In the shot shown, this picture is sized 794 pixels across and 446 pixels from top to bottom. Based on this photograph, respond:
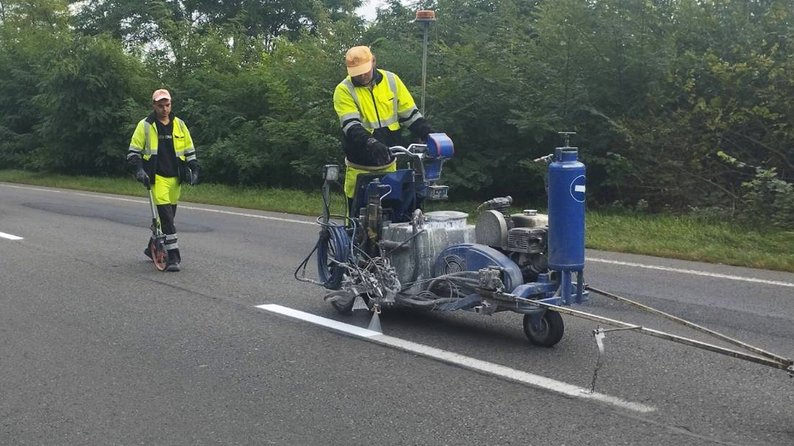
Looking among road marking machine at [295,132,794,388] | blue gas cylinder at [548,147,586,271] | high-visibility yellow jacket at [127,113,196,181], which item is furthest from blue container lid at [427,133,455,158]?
high-visibility yellow jacket at [127,113,196,181]

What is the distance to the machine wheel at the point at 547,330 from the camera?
238 inches

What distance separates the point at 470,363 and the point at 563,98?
987cm

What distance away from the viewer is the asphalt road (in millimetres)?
4695

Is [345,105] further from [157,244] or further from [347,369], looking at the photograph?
[157,244]

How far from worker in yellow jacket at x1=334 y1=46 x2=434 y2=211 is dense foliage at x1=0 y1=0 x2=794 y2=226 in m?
6.62

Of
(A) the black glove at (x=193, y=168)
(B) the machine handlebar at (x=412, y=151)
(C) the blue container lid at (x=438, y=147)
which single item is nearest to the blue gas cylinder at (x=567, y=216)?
(C) the blue container lid at (x=438, y=147)

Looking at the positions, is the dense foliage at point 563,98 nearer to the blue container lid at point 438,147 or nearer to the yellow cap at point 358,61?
the blue container lid at point 438,147

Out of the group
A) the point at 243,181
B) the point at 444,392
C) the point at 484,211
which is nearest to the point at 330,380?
the point at 444,392

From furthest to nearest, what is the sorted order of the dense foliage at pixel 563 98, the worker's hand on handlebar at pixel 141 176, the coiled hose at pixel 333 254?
the dense foliage at pixel 563 98
the worker's hand on handlebar at pixel 141 176
the coiled hose at pixel 333 254

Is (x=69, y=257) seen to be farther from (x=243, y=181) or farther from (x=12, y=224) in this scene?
(x=243, y=181)

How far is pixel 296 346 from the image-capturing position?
642 cm

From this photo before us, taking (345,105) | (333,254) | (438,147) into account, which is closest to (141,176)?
(333,254)

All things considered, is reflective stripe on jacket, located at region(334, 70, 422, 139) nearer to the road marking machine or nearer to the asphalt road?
the road marking machine

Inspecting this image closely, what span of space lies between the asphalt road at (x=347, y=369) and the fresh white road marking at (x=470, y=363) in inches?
1.7
